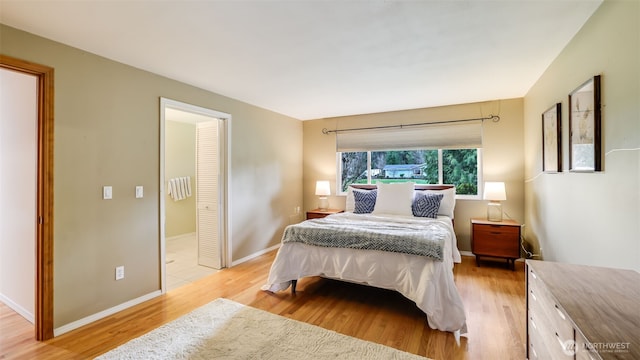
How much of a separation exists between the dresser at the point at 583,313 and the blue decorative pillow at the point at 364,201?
2.66 metres

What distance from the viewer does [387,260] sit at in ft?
8.10

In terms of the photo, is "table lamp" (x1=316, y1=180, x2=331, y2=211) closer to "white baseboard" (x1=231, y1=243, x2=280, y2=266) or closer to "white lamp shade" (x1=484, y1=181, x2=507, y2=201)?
"white baseboard" (x1=231, y1=243, x2=280, y2=266)

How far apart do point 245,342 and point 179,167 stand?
4.72 m

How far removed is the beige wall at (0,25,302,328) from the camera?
223cm

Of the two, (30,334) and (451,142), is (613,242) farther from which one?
(30,334)

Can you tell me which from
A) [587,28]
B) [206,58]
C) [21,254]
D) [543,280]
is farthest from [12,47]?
[587,28]

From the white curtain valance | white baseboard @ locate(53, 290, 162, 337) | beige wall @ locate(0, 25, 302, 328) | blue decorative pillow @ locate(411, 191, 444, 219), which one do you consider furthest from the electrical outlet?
the white curtain valance

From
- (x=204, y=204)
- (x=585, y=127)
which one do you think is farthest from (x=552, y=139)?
(x=204, y=204)

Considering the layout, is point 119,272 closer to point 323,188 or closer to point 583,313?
point 323,188

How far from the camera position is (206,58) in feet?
8.34

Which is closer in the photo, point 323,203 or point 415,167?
point 415,167

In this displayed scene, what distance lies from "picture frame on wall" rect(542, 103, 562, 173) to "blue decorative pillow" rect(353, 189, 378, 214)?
212 centimetres

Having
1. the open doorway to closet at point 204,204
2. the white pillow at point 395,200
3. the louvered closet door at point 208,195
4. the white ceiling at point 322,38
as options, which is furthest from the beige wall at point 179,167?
the white pillow at point 395,200

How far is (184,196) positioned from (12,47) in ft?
13.5
